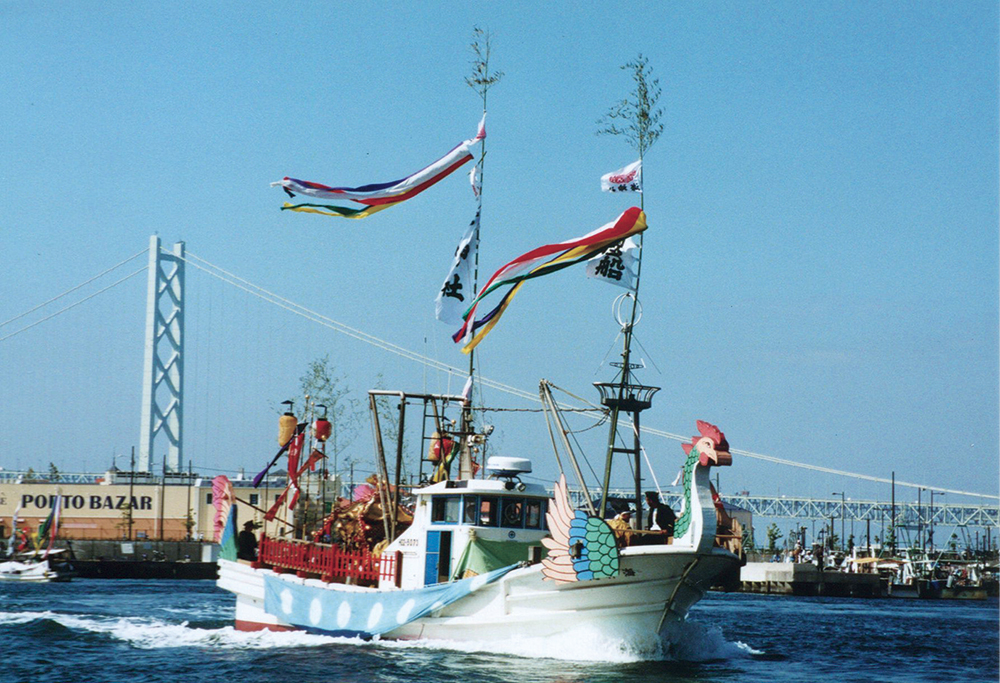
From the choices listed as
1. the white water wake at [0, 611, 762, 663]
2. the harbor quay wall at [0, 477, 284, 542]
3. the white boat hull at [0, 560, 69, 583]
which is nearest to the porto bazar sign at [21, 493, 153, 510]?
the harbor quay wall at [0, 477, 284, 542]

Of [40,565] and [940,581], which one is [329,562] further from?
[940,581]

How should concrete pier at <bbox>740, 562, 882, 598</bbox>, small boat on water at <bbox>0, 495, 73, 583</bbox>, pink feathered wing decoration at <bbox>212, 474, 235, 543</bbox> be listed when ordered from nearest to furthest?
pink feathered wing decoration at <bbox>212, 474, 235, 543</bbox>
small boat on water at <bbox>0, 495, 73, 583</bbox>
concrete pier at <bbox>740, 562, 882, 598</bbox>

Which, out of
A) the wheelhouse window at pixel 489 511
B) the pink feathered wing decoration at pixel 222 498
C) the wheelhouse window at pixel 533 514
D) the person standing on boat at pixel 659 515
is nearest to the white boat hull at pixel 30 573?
the pink feathered wing decoration at pixel 222 498

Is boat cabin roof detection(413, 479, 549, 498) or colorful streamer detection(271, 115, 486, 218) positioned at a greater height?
colorful streamer detection(271, 115, 486, 218)

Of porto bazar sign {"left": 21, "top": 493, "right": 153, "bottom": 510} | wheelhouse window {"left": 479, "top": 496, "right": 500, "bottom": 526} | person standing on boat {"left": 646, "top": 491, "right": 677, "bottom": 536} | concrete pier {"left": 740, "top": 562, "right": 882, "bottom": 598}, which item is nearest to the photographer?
person standing on boat {"left": 646, "top": 491, "right": 677, "bottom": 536}

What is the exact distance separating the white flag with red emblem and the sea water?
10.9m

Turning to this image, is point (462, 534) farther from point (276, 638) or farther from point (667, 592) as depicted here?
point (276, 638)

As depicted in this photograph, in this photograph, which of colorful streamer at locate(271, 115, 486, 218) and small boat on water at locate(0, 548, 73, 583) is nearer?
colorful streamer at locate(271, 115, 486, 218)

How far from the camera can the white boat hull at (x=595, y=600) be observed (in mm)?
28031

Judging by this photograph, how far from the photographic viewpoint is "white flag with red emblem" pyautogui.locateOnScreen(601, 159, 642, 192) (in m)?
31.2

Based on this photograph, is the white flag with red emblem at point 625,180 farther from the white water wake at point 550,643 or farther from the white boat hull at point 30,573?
the white boat hull at point 30,573

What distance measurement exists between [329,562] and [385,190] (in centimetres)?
1079

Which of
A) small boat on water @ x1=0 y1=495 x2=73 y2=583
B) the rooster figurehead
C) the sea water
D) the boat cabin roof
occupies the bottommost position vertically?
small boat on water @ x1=0 y1=495 x2=73 y2=583

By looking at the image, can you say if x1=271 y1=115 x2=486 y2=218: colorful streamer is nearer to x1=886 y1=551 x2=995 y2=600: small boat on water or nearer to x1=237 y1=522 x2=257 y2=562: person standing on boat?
x1=237 y1=522 x2=257 y2=562: person standing on boat
